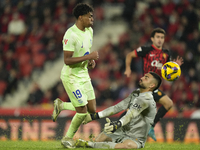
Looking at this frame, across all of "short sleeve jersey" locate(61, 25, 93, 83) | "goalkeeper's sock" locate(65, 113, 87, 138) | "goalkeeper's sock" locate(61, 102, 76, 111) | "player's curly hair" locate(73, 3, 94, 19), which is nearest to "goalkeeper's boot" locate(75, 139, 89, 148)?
"goalkeeper's sock" locate(65, 113, 87, 138)

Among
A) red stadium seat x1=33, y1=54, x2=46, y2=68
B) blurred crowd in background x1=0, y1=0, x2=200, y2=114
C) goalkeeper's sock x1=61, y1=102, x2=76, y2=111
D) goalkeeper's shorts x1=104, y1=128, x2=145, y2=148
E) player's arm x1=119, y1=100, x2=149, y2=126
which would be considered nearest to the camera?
player's arm x1=119, y1=100, x2=149, y2=126

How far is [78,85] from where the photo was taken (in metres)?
5.73

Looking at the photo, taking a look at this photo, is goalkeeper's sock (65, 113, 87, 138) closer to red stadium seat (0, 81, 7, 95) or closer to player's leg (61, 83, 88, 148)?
player's leg (61, 83, 88, 148)

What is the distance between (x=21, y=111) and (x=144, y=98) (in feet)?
12.3

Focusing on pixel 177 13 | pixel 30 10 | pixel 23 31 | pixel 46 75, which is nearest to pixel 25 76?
pixel 46 75

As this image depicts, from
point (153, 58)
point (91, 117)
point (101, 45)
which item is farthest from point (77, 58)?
point (101, 45)

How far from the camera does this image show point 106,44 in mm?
11953

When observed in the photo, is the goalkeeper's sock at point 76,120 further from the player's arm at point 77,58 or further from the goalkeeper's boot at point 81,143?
the player's arm at point 77,58

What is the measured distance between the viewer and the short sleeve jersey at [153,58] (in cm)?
704

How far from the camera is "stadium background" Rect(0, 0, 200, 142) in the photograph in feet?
33.9

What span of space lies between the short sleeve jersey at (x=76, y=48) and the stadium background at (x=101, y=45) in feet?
13.5

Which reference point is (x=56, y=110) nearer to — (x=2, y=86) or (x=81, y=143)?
(x=81, y=143)

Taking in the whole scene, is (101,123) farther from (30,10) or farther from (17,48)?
(30,10)

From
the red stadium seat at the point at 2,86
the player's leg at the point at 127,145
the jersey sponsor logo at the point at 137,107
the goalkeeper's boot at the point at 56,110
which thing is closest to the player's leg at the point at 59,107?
the goalkeeper's boot at the point at 56,110
